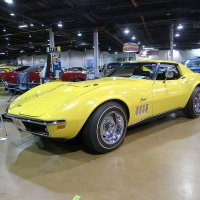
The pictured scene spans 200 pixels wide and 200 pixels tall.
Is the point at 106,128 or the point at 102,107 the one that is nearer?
the point at 102,107

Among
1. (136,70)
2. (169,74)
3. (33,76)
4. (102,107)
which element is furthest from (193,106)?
(33,76)

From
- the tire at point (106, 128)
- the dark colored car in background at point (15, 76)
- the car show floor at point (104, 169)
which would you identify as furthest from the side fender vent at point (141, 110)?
the dark colored car in background at point (15, 76)

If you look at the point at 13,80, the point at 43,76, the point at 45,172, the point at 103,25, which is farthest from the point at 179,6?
the point at 45,172

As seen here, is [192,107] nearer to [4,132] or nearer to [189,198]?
[189,198]

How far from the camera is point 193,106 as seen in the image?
3951 millimetres

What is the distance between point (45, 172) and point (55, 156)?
1.29 ft

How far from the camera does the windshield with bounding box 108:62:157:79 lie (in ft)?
11.1

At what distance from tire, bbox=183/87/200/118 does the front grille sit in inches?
119

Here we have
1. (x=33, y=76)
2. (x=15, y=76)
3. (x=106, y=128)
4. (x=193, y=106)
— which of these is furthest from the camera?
(x=33, y=76)

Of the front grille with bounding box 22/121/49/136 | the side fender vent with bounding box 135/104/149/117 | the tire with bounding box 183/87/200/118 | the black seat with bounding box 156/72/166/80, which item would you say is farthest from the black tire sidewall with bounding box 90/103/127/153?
the tire with bounding box 183/87/200/118

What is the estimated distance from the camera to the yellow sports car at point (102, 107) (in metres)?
2.17

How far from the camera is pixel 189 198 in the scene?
5.38 ft

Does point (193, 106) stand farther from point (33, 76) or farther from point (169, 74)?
point (33, 76)

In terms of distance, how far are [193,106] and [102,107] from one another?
2.51 m
